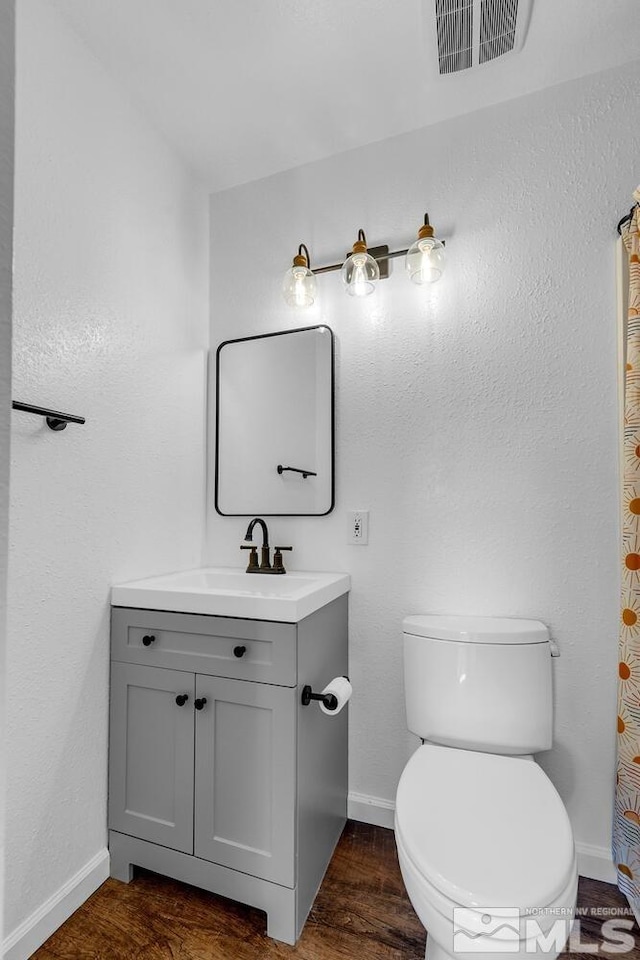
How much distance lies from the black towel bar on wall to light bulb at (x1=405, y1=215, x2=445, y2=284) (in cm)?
117

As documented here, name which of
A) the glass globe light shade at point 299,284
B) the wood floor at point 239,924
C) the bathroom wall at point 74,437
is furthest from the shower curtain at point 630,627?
the bathroom wall at point 74,437

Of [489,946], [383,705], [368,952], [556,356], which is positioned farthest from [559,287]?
[368,952]

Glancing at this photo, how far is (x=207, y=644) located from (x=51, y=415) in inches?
29.6

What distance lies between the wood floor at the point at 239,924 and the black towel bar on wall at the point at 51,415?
1345 millimetres

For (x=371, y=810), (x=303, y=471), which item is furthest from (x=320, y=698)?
(x=303, y=471)

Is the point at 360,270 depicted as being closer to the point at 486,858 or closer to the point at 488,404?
the point at 488,404

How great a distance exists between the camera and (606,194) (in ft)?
5.21

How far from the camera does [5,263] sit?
15.4 inches

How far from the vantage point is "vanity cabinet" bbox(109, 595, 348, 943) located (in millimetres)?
1322

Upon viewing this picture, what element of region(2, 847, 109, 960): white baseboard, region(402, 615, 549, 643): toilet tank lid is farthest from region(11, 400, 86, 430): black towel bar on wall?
region(2, 847, 109, 960): white baseboard

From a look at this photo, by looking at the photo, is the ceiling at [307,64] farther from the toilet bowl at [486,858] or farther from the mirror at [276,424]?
the toilet bowl at [486,858]

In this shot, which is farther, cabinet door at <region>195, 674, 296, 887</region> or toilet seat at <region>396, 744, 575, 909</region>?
cabinet door at <region>195, 674, 296, 887</region>

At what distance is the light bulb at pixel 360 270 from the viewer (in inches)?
68.4

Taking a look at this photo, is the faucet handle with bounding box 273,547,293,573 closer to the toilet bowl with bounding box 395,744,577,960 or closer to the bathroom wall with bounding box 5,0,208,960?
the bathroom wall with bounding box 5,0,208,960
